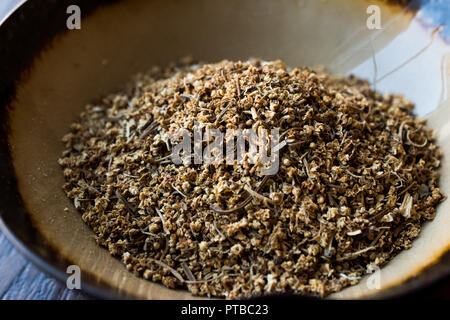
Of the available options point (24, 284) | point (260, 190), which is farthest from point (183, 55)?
point (24, 284)

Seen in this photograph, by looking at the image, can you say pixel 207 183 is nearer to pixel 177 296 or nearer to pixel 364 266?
pixel 177 296

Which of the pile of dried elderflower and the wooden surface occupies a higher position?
the pile of dried elderflower

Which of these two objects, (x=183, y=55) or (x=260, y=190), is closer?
(x=260, y=190)

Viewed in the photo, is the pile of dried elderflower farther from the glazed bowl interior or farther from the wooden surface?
the wooden surface

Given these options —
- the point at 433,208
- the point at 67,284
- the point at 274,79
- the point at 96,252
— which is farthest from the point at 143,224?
the point at 433,208

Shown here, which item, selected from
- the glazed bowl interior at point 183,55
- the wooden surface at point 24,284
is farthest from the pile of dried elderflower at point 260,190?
the wooden surface at point 24,284

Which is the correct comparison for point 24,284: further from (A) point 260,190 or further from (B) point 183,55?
(B) point 183,55

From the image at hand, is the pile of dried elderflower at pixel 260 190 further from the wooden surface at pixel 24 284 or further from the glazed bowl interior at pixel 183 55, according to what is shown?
the wooden surface at pixel 24 284

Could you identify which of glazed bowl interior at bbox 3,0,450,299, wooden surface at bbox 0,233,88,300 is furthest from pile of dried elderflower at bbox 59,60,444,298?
wooden surface at bbox 0,233,88,300
